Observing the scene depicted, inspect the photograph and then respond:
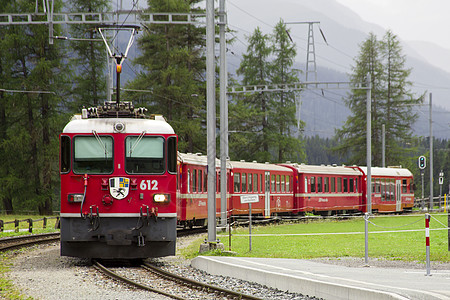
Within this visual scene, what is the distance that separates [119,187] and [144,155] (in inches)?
34.1

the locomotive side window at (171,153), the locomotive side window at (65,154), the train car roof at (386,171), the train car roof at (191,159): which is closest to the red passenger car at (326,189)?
the train car roof at (386,171)

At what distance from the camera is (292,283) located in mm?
11430

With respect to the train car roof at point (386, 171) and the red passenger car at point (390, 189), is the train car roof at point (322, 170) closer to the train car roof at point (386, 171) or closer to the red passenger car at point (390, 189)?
the train car roof at point (386, 171)

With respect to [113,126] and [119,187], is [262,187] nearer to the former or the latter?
[113,126]

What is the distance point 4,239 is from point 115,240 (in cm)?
954

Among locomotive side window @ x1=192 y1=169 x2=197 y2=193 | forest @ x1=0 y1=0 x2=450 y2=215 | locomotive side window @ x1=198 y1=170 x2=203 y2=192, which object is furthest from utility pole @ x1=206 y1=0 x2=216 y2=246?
forest @ x1=0 y1=0 x2=450 y2=215

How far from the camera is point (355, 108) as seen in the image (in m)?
75.6

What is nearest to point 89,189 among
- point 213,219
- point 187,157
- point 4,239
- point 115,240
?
point 115,240

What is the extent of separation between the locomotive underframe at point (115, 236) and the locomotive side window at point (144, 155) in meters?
1.07

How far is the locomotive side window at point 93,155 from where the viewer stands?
49.8 feet

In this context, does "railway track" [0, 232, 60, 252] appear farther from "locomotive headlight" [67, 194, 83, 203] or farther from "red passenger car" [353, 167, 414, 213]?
"red passenger car" [353, 167, 414, 213]

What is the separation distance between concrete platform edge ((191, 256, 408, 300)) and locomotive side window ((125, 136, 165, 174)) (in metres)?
2.18

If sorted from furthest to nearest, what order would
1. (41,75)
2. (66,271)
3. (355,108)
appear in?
(355,108) → (41,75) → (66,271)

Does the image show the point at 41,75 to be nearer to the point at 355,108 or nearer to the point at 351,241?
the point at 351,241
